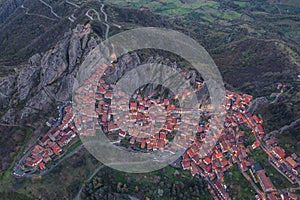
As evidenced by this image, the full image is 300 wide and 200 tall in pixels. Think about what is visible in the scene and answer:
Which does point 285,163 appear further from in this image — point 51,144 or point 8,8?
point 8,8

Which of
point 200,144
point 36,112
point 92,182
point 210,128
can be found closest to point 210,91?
point 210,128

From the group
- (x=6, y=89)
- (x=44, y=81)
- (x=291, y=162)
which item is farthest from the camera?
(x=6, y=89)

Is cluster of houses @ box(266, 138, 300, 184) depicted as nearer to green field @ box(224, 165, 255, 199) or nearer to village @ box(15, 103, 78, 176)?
green field @ box(224, 165, 255, 199)

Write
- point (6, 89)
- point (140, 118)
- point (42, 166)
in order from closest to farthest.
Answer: point (42, 166) → point (140, 118) → point (6, 89)

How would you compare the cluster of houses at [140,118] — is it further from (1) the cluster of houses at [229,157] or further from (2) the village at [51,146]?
(2) the village at [51,146]

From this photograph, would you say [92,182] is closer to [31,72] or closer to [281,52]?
[31,72]

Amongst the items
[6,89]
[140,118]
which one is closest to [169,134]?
[140,118]

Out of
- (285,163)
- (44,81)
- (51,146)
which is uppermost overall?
(285,163)
